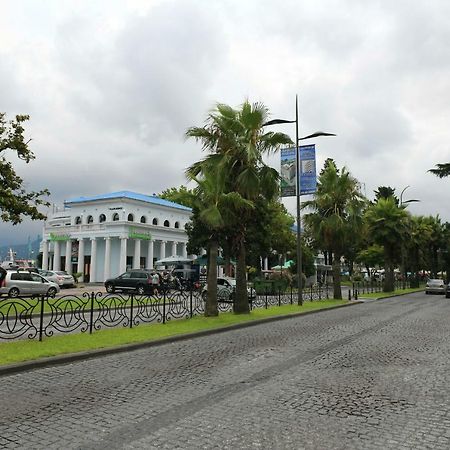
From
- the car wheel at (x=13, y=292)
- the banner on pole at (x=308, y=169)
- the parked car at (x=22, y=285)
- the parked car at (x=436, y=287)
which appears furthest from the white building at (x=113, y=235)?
the banner on pole at (x=308, y=169)

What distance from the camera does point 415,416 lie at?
5.76 metres

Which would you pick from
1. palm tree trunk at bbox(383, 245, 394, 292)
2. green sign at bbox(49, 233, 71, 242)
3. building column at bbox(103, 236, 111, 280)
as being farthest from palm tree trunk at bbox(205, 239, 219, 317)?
green sign at bbox(49, 233, 71, 242)

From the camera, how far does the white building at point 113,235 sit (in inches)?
2169

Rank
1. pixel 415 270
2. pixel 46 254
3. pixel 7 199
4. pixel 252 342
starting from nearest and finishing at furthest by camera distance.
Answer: pixel 252 342, pixel 7 199, pixel 415 270, pixel 46 254

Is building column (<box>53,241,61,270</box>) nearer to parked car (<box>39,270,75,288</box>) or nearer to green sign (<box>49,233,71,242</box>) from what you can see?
green sign (<box>49,233,71,242</box>)

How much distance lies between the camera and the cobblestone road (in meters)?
4.94

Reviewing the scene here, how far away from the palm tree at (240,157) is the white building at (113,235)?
3679cm

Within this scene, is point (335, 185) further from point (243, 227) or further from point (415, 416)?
point (415, 416)

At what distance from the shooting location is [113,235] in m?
54.6

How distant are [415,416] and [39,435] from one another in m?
4.29

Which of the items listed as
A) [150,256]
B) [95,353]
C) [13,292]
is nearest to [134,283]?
[13,292]

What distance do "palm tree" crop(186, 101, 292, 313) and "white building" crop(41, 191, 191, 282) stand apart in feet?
121

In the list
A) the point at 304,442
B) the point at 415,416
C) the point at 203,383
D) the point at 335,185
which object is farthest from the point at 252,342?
the point at 335,185

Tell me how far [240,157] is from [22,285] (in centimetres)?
1552
